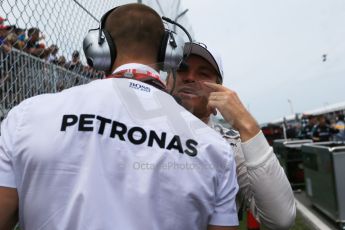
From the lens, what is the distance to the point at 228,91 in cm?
159

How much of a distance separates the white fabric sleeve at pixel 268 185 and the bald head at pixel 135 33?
0.51 metres

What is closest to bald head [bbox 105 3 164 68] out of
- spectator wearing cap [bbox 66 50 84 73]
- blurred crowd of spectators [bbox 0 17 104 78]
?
blurred crowd of spectators [bbox 0 17 104 78]

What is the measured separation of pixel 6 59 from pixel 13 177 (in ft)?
4.36

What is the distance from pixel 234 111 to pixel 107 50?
547mm

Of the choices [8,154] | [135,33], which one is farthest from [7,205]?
[135,33]

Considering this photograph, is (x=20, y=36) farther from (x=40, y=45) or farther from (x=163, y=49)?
(x=163, y=49)

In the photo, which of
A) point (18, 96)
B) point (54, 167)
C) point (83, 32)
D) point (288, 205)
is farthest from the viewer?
point (83, 32)

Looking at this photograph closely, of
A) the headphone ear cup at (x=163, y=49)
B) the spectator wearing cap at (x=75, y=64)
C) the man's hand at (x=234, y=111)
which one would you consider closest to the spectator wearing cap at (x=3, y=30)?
the spectator wearing cap at (x=75, y=64)

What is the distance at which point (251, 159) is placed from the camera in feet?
4.75

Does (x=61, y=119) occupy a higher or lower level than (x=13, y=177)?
higher

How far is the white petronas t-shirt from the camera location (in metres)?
1.07

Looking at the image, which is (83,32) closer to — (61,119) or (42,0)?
(42,0)

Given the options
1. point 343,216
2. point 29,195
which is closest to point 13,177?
point 29,195

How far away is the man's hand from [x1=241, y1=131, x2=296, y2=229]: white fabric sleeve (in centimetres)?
4
